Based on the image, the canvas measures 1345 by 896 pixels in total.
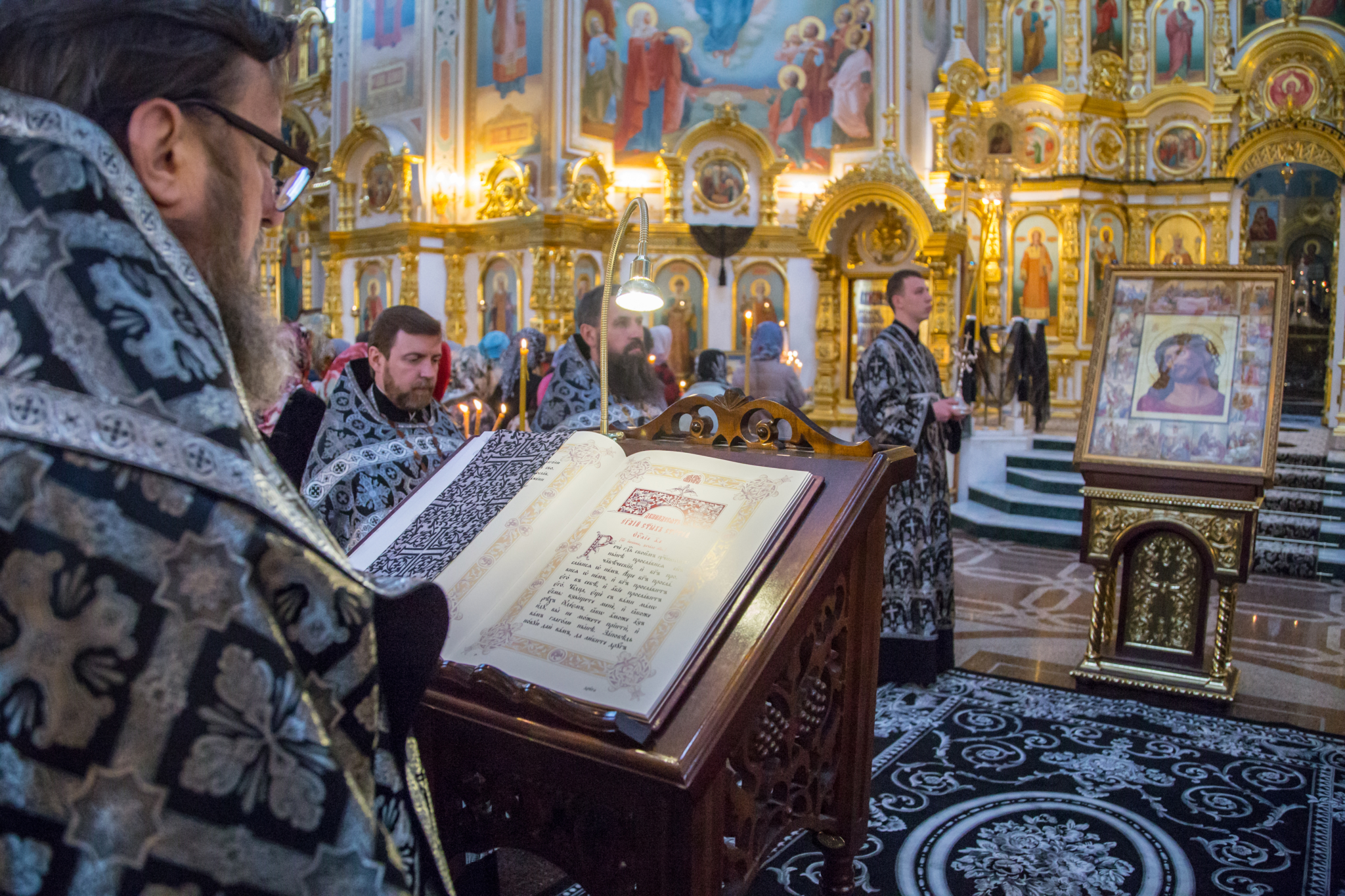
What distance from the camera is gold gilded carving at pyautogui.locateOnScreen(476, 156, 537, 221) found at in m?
13.4

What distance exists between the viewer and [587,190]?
1345 cm

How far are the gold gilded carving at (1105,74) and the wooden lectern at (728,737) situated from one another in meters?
15.3

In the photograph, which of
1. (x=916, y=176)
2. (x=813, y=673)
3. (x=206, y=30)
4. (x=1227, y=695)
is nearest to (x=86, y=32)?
(x=206, y=30)

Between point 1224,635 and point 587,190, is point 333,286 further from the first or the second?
point 1224,635

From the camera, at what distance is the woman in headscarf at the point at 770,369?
6133mm

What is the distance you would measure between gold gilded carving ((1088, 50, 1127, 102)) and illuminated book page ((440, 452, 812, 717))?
15592 millimetres

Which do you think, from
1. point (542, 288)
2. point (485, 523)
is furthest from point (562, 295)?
point (485, 523)

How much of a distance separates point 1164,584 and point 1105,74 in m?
13.1

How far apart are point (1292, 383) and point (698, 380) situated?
47.2ft

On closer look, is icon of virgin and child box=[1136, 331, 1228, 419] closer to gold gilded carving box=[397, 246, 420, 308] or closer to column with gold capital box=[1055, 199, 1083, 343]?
column with gold capital box=[1055, 199, 1083, 343]

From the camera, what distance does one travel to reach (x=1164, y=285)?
432 cm

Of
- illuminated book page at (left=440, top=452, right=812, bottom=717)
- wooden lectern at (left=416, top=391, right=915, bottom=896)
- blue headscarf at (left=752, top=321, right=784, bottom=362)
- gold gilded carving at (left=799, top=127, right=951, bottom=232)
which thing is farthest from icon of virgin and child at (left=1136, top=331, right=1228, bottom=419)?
gold gilded carving at (left=799, top=127, right=951, bottom=232)

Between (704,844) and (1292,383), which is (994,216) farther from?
(704,844)

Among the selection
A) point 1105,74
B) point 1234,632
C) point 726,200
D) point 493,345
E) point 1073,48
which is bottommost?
point 1234,632
